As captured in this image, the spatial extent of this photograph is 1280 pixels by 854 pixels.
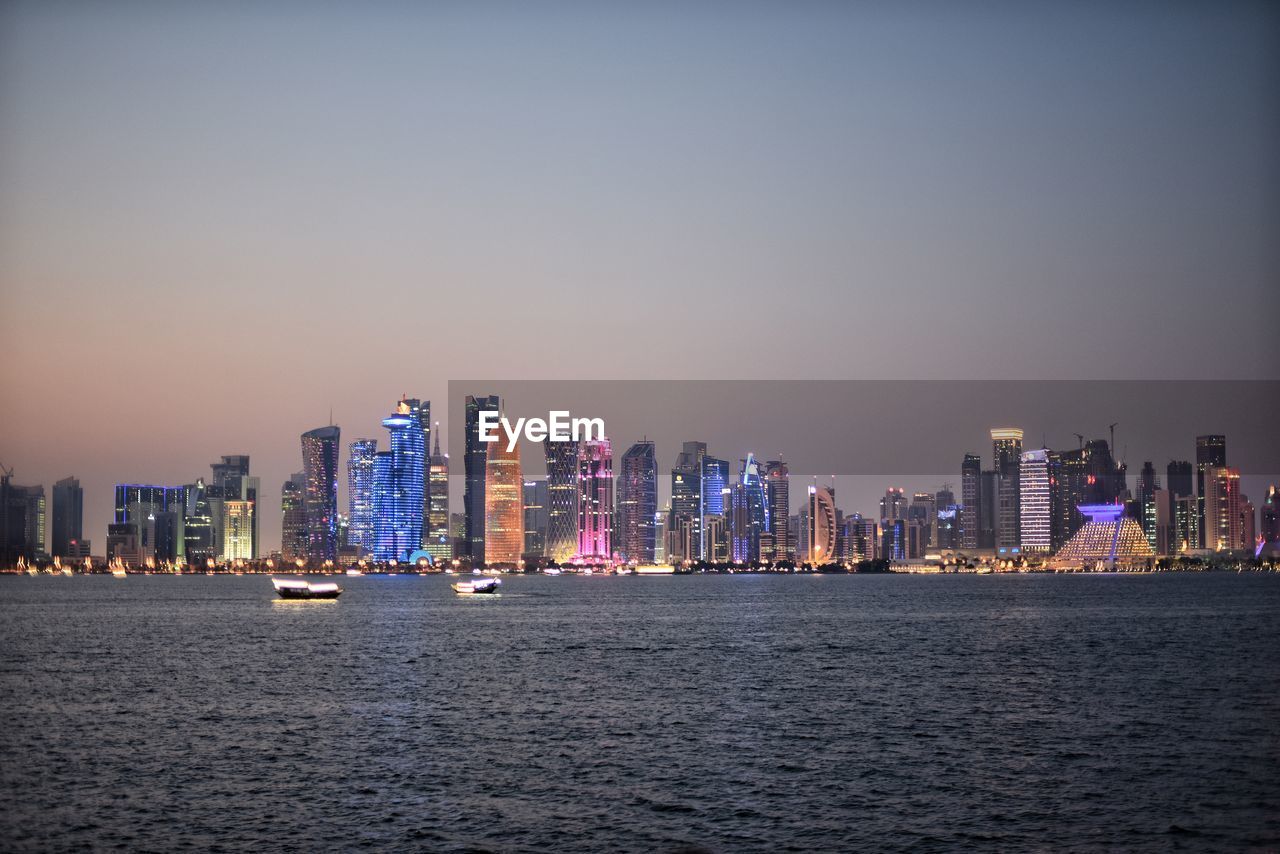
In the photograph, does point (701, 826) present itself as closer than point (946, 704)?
Yes

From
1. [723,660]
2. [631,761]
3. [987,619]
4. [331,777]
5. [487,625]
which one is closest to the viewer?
[331,777]

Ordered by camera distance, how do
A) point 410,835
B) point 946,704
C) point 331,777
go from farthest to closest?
point 946,704 < point 331,777 < point 410,835

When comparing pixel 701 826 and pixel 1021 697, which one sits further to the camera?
pixel 1021 697

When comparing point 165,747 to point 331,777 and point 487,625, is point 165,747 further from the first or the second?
point 487,625

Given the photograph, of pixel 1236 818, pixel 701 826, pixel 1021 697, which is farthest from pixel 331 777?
pixel 1021 697

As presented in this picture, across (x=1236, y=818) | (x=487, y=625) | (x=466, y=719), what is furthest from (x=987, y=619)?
(x=1236, y=818)

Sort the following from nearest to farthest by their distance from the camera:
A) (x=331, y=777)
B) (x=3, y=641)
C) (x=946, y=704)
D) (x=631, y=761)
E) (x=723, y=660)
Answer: (x=331, y=777) < (x=631, y=761) < (x=946, y=704) < (x=723, y=660) < (x=3, y=641)

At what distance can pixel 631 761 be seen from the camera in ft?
152

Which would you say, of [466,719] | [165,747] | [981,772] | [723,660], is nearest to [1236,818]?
[981,772]

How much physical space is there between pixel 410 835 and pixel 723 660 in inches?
2028

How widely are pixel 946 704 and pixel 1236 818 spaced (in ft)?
81.0

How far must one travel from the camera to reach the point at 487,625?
12594 cm

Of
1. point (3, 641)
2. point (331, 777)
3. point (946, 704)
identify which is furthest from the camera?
point (3, 641)

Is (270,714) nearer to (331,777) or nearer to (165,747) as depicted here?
(165,747)
